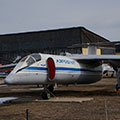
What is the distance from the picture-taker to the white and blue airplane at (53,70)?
14352mm

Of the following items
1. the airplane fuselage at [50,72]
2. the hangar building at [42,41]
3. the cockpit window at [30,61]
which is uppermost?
the hangar building at [42,41]

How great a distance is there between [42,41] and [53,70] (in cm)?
5030

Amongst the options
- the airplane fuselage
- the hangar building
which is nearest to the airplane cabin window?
the airplane fuselage

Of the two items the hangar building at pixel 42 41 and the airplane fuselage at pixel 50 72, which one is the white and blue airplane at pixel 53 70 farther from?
the hangar building at pixel 42 41

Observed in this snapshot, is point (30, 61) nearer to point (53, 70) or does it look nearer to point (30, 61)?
point (30, 61)

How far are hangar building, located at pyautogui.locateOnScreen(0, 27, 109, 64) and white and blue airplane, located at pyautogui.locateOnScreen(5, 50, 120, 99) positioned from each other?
138ft

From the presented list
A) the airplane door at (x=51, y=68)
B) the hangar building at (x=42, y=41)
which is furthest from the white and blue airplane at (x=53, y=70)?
the hangar building at (x=42, y=41)

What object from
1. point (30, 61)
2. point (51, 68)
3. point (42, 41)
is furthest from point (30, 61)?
point (42, 41)

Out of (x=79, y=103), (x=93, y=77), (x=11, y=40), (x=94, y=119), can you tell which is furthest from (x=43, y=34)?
(x=94, y=119)

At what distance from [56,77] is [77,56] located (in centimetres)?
364

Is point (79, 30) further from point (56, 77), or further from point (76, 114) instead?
point (76, 114)

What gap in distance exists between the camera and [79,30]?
60.7 m

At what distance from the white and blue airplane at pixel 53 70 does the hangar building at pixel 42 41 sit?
138 feet

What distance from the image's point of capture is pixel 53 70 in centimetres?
1552
